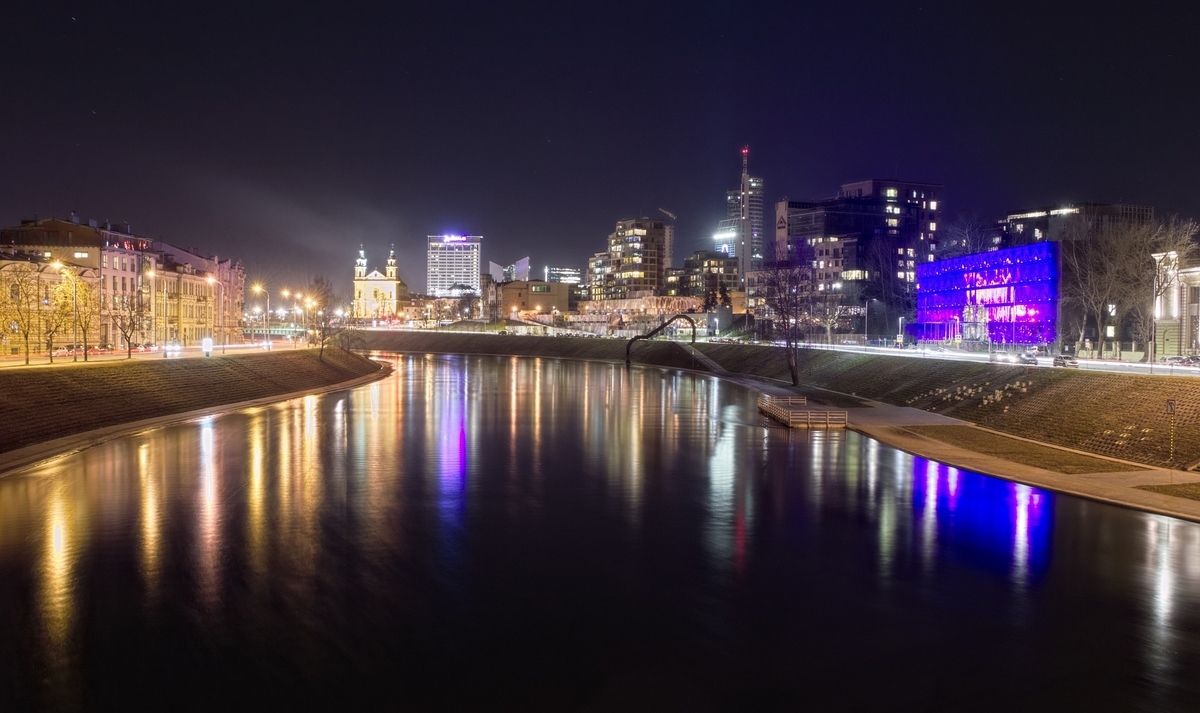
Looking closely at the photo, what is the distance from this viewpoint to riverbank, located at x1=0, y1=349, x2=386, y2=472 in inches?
1275

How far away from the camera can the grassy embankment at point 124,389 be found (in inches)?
1321

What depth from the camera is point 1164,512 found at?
21641mm

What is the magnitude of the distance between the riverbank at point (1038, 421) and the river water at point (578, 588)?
226cm

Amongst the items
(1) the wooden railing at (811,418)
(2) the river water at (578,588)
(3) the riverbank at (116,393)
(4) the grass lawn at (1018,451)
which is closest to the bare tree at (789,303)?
Answer: (1) the wooden railing at (811,418)

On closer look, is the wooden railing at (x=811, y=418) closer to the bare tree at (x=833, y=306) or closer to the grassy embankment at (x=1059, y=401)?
the grassy embankment at (x=1059, y=401)

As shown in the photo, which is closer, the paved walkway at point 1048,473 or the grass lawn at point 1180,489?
the paved walkway at point 1048,473

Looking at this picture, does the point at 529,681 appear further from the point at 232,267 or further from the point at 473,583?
the point at 232,267

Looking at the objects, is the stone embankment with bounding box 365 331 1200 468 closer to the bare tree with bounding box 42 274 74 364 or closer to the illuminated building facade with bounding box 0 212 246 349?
the bare tree with bounding box 42 274 74 364

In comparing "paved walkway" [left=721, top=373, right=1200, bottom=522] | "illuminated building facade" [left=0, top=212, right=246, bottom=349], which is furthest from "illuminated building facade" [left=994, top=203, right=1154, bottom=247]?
"illuminated building facade" [left=0, top=212, right=246, bottom=349]

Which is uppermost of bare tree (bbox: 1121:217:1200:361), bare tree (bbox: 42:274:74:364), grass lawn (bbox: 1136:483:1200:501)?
bare tree (bbox: 1121:217:1200:361)

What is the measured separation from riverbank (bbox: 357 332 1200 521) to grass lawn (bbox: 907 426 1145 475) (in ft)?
0.13

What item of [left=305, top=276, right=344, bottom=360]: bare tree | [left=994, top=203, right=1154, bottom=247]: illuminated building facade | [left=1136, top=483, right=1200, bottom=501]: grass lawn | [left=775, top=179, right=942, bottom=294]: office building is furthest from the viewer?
[left=775, top=179, right=942, bottom=294]: office building

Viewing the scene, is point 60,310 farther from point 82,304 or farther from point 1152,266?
point 1152,266

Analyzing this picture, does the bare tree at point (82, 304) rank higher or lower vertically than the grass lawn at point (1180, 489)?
higher
